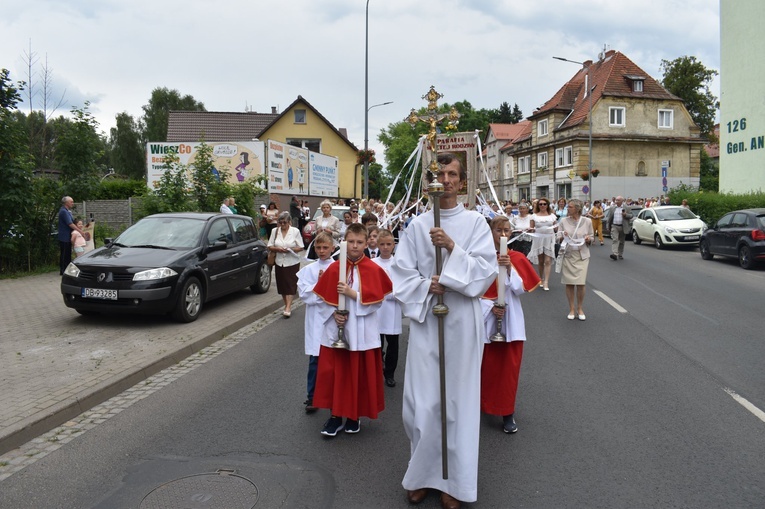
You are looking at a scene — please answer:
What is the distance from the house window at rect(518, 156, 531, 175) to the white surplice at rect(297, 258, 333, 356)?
56125mm

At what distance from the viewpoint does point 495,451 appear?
14.6 feet

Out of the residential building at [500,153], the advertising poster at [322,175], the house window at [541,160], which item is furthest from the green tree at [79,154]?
the residential building at [500,153]

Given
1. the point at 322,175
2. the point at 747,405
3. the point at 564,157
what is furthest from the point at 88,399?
the point at 564,157

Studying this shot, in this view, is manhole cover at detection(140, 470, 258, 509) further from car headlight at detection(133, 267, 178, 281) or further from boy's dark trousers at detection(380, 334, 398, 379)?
car headlight at detection(133, 267, 178, 281)

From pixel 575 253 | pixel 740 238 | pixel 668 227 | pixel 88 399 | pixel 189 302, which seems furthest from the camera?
pixel 668 227

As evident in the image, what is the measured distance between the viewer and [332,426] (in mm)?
4746

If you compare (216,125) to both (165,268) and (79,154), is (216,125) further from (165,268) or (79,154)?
(165,268)

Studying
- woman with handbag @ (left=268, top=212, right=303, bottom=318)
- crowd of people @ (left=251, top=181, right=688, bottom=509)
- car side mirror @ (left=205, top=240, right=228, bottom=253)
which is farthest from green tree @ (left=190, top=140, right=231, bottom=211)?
crowd of people @ (left=251, top=181, right=688, bottom=509)

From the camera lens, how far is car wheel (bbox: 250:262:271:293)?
1197cm

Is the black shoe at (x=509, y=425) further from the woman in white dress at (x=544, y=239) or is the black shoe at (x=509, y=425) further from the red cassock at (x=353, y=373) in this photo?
the woman in white dress at (x=544, y=239)

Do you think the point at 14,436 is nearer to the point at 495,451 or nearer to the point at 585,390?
the point at 495,451

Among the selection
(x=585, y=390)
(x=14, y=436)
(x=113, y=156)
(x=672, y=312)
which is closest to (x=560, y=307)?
(x=672, y=312)

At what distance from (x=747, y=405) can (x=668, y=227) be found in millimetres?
18758

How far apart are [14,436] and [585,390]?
4.83 meters
